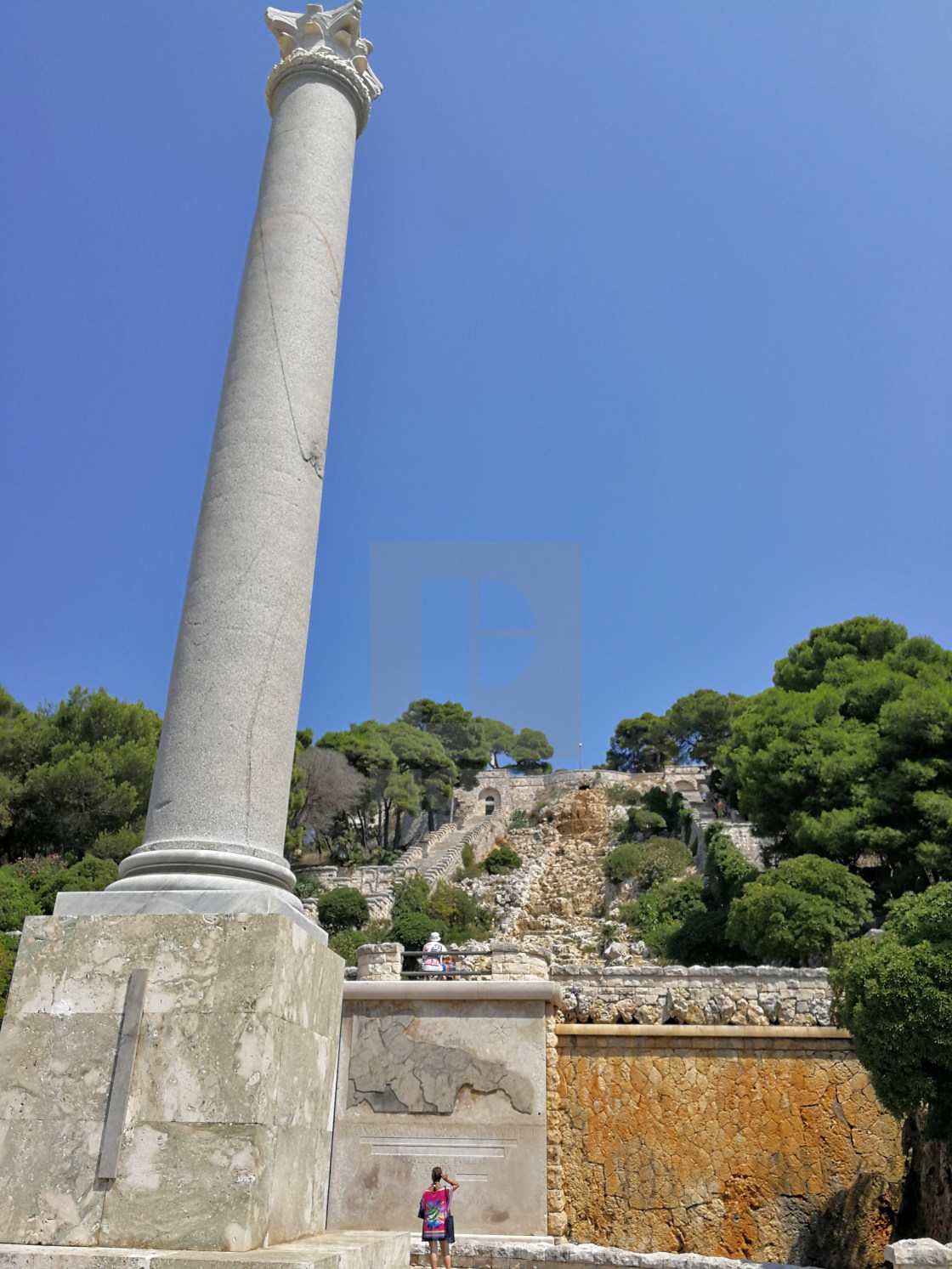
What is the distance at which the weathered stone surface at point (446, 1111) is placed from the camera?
9266 millimetres

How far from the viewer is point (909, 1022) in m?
8.59

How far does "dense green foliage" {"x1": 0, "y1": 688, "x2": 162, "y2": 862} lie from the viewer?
89.1ft

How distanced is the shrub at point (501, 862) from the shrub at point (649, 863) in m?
5.66

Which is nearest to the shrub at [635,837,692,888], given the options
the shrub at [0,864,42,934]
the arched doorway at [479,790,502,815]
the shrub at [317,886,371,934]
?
the shrub at [317,886,371,934]

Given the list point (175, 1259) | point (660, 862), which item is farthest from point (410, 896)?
point (175, 1259)

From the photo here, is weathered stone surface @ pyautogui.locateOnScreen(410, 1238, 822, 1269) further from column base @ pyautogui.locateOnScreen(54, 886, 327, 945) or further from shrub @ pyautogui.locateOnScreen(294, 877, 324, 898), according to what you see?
shrub @ pyautogui.locateOnScreen(294, 877, 324, 898)

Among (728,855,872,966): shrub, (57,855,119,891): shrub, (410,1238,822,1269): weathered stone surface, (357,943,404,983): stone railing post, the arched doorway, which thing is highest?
the arched doorway

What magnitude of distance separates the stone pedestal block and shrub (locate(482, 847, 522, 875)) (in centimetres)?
4053

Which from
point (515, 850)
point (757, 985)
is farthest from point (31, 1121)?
point (515, 850)

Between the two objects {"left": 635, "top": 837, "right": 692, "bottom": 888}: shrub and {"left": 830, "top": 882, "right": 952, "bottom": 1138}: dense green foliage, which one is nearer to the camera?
{"left": 830, "top": 882, "right": 952, "bottom": 1138}: dense green foliage

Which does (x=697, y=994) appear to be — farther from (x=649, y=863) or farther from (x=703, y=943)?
(x=649, y=863)

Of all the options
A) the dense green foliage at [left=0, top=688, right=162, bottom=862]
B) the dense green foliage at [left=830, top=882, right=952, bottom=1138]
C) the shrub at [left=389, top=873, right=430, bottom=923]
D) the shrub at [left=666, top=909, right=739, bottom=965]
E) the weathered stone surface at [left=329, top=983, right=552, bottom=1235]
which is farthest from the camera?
the shrub at [left=389, top=873, right=430, bottom=923]

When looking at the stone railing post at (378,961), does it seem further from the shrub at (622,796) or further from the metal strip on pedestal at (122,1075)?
the shrub at (622,796)

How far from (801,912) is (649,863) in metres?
17.8
